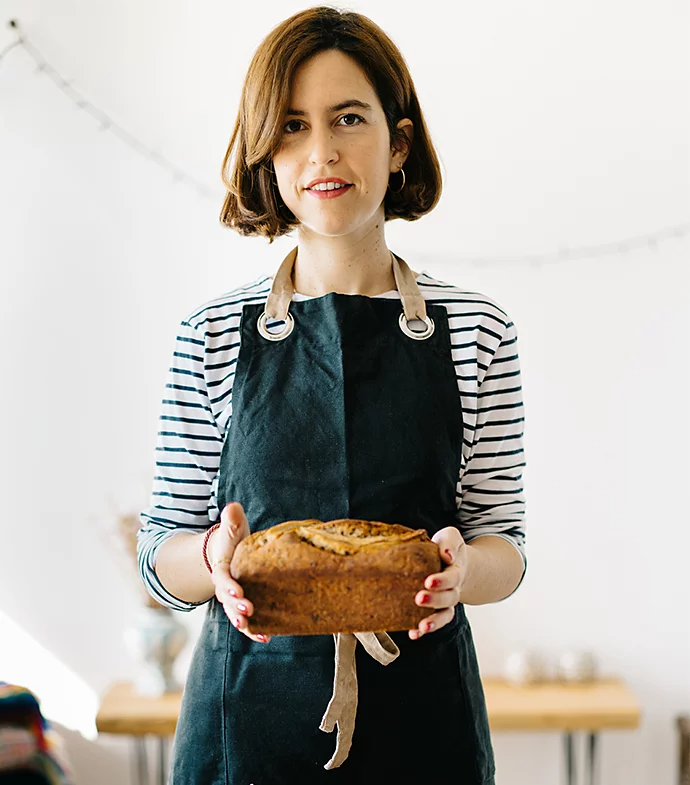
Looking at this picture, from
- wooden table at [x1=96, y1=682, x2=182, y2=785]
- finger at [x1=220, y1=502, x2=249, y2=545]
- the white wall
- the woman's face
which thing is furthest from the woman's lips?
wooden table at [x1=96, y1=682, x2=182, y2=785]

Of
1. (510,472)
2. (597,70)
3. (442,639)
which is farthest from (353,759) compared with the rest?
(597,70)

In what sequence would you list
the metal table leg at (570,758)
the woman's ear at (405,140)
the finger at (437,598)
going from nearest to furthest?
the finger at (437,598)
the woman's ear at (405,140)
the metal table leg at (570,758)

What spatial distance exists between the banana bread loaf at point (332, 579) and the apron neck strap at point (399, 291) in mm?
351

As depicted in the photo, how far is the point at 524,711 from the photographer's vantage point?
8.19 feet

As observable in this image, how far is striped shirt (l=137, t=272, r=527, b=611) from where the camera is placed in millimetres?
1313

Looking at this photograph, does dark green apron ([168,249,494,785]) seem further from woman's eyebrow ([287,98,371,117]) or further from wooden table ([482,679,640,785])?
wooden table ([482,679,640,785])

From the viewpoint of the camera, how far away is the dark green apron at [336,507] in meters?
1.24

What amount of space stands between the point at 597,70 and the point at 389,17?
0.58 metres

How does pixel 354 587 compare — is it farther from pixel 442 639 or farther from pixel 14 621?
pixel 14 621

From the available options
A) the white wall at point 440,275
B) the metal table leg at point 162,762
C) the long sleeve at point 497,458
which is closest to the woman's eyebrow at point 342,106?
the long sleeve at point 497,458

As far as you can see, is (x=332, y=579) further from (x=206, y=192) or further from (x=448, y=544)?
(x=206, y=192)

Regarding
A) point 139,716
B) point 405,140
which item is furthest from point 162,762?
point 405,140

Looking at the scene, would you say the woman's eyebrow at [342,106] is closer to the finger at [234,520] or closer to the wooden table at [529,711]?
the finger at [234,520]

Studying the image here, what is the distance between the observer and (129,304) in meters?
2.73
